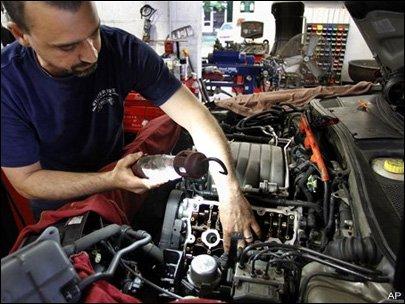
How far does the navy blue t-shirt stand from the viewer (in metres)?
1.12

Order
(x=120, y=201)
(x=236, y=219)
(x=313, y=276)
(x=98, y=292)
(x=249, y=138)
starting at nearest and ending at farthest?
(x=98, y=292) → (x=313, y=276) → (x=236, y=219) → (x=120, y=201) → (x=249, y=138)

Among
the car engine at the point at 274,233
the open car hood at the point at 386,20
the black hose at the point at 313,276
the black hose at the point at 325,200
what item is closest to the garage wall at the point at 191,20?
the car engine at the point at 274,233

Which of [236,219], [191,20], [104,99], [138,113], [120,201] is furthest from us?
[191,20]

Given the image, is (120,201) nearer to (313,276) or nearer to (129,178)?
(129,178)

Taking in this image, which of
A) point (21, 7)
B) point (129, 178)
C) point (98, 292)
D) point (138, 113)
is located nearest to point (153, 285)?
point (98, 292)

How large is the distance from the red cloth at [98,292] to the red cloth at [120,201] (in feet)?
0.83

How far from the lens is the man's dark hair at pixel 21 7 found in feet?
2.50

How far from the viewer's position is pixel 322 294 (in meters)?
0.75

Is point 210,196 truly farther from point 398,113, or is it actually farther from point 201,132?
point 398,113

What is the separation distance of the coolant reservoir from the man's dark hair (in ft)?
3.66

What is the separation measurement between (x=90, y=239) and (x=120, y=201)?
Result: 13.0 inches

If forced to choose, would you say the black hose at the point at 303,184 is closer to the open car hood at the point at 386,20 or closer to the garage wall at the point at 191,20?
the open car hood at the point at 386,20

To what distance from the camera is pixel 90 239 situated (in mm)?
913

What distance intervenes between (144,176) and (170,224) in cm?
25
